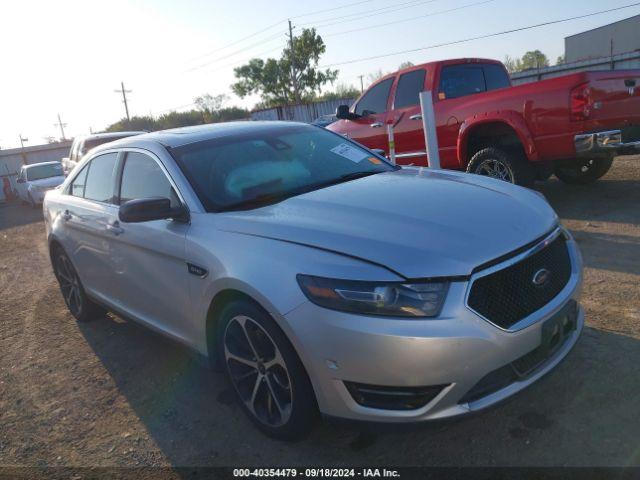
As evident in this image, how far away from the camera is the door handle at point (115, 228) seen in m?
3.66

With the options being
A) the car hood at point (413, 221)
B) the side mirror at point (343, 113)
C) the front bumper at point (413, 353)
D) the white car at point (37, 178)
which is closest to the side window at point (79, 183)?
the car hood at point (413, 221)

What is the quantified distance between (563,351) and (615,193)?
5468 mm

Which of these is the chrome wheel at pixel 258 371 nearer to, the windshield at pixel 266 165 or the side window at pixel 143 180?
the windshield at pixel 266 165

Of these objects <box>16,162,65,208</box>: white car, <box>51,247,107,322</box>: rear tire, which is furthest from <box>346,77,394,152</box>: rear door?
<box>16,162,65,208</box>: white car

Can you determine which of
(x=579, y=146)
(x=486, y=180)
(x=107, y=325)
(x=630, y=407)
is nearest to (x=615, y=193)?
(x=579, y=146)

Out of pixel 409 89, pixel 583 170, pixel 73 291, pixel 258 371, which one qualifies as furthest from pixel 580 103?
pixel 73 291

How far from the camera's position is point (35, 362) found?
→ 4352 mm

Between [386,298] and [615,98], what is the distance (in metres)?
4.74

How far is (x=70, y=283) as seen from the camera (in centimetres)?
502

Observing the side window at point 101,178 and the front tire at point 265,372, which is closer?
the front tire at point 265,372

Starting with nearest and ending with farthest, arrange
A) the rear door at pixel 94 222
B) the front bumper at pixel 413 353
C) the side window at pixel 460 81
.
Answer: the front bumper at pixel 413 353 → the rear door at pixel 94 222 → the side window at pixel 460 81

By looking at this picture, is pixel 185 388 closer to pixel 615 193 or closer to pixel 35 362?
pixel 35 362

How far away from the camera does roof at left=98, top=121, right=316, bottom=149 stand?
362 cm

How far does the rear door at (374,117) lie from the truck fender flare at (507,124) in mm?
1479
